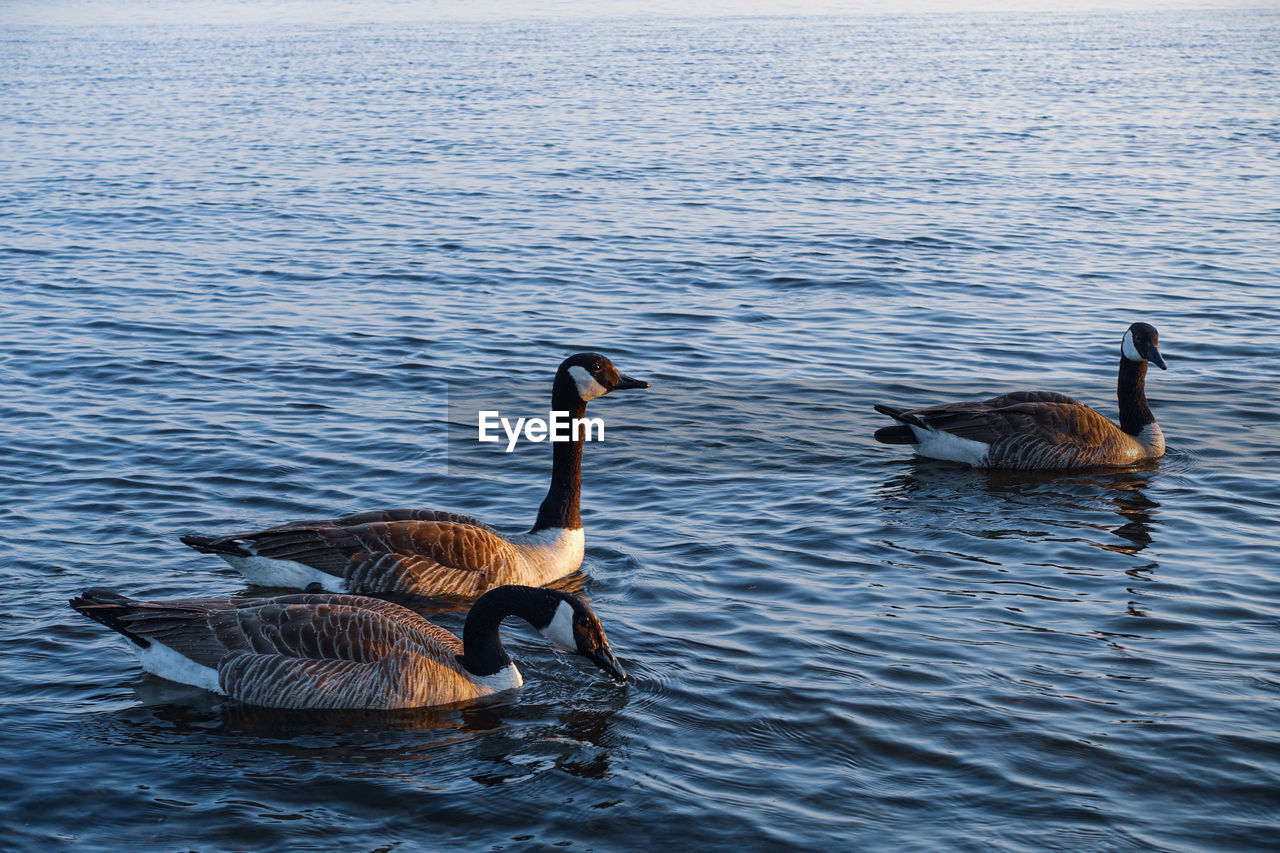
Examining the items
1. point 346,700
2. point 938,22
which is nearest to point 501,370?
point 346,700

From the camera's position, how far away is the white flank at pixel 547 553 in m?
11.3

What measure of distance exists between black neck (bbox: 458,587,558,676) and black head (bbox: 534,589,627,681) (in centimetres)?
5

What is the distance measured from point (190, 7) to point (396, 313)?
96.2m

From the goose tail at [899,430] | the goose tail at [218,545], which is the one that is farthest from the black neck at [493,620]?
the goose tail at [899,430]

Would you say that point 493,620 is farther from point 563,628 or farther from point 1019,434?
point 1019,434

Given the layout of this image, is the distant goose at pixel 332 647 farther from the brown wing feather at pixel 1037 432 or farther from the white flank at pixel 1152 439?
the white flank at pixel 1152 439

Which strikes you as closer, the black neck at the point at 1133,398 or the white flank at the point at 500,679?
the white flank at the point at 500,679

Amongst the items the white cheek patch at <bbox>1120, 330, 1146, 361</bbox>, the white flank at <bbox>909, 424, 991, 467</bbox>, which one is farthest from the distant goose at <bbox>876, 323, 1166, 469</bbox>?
the white cheek patch at <bbox>1120, 330, 1146, 361</bbox>

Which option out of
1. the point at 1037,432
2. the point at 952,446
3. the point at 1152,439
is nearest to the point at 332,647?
the point at 952,446

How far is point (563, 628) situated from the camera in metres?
9.35

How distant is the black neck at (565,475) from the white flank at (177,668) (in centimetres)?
335

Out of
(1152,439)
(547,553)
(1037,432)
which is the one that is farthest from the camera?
(1152,439)

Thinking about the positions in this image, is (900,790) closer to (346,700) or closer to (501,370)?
(346,700)

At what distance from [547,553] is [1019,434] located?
563 cm
